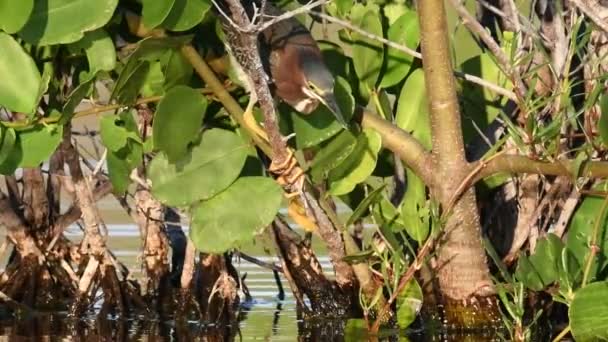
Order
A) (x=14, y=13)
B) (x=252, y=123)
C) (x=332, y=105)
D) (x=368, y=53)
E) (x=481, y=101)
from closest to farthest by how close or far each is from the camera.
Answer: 1. (x=14, y=13)
2. (x=332, y=105)
3. (x=252, y=123)
4. (x=368, y=53)
5. (x=481, y=101)

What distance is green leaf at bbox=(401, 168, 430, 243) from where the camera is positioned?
3791mm

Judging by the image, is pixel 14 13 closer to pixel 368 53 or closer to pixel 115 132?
pixel 115 132

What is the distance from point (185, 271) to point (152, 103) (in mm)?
611

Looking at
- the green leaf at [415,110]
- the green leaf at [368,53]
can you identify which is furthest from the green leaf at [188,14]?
the green leaf at [415,110]

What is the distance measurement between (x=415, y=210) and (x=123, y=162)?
757mm

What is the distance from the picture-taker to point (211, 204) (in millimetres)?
3818

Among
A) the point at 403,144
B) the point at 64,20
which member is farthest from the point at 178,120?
the point at 403,144

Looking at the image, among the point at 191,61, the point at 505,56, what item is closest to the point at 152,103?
the point at 191,61

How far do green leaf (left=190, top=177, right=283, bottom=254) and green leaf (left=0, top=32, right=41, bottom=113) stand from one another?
51 cm

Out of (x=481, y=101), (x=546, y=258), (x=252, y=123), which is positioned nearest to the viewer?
(x=252, y=123)

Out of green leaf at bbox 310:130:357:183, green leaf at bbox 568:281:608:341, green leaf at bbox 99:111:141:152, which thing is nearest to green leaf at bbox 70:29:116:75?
green leaf at bbox 99:111:141:152

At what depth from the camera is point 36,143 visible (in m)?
3.77

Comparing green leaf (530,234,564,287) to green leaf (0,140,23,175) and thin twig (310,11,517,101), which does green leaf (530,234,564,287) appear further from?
green leaf (0,140,23,175)

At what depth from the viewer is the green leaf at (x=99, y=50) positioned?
12.1 feet
